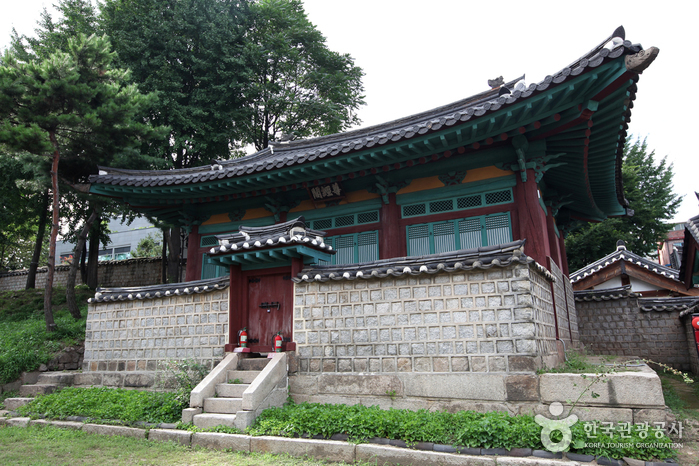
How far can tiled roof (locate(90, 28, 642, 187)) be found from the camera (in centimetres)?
645

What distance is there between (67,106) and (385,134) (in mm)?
9826

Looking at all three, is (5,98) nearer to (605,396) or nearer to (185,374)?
(185,374)

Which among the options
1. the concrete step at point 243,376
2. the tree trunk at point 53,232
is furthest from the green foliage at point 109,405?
the tree trunk at point 53,232

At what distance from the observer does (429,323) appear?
23.3 ft

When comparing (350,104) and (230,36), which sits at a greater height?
(230,36)

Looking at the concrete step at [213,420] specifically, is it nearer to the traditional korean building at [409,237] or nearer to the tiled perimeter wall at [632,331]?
the traditional korean building at [409,237]

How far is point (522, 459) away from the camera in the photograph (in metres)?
5.12

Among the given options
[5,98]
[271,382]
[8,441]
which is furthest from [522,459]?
[5,98]

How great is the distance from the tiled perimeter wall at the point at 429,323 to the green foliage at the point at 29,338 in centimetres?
781

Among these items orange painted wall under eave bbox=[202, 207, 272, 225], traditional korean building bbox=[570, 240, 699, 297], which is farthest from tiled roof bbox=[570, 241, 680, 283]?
orange painted wall under eave bbox=[202, 207, 272, 225]

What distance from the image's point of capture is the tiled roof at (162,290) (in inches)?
363

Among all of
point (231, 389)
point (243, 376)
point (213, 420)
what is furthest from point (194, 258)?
point (213, 420)

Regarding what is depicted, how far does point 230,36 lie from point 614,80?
699 inches

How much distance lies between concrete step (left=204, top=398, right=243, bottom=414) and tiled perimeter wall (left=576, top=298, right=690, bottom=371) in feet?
38.5
